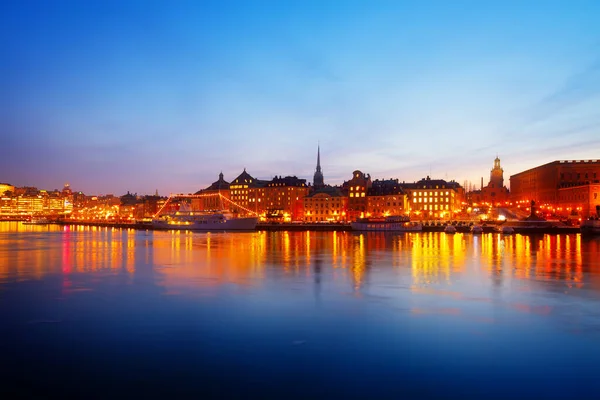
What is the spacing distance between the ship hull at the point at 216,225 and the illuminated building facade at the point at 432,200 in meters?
35.4

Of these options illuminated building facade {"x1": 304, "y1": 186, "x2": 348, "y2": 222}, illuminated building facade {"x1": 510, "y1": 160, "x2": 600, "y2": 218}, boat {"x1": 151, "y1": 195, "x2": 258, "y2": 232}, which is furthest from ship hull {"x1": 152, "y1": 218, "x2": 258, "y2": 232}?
illuminated building facade {"x1": 510, "y1": 160, "x2": 600, "y2": 218}

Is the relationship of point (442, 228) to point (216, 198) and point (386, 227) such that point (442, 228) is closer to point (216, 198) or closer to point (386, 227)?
point (386, 227)

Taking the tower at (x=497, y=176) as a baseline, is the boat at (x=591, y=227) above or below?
below

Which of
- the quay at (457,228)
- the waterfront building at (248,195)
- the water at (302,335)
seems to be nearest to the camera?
the water at (302,335)

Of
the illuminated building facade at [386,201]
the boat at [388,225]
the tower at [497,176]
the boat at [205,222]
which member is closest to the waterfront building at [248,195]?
the boat at [205,222]

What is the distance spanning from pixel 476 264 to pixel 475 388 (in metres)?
20.8

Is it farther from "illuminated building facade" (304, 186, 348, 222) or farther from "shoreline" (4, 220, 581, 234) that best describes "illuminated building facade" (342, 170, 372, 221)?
"shoreline" (4, 220, 581, 234)

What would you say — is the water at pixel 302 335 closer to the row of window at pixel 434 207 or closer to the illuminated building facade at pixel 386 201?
the illuminated building facade at pixel 386 201

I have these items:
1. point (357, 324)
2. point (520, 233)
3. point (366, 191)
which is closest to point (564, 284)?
point (357, 324)

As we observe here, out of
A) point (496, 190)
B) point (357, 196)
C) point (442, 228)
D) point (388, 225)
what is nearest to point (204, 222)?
point (357, 196)

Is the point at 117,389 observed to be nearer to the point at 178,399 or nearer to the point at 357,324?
the point at 178,399

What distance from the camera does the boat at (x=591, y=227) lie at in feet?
205

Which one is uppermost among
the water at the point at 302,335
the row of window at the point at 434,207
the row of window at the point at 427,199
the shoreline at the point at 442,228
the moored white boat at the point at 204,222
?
the row of window at the point at 427,199

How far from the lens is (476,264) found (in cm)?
2827
